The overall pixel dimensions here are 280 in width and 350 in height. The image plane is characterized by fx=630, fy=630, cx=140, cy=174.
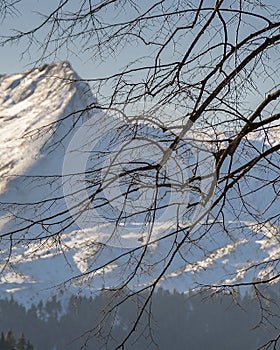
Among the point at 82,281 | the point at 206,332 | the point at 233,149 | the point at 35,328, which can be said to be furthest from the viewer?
the point at 206,332

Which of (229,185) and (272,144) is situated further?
(272,144)

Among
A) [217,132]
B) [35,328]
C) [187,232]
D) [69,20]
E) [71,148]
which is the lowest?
[187,232]

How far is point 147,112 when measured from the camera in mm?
2529

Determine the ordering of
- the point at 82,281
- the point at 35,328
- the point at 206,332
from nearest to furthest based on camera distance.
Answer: the point at 82,281 < the point at 35,328 < the point at 206,332

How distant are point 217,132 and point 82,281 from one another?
0.85 metres

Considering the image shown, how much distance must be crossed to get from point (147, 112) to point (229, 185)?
44 cm

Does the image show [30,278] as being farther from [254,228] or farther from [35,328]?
[254,228]

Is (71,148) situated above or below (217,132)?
above

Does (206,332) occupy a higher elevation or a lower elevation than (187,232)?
higher

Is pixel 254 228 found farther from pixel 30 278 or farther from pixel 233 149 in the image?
pixel 30 278

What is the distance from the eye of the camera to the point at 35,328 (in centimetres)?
5562

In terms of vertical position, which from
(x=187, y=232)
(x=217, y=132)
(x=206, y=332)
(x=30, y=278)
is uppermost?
(x=30, y=278)

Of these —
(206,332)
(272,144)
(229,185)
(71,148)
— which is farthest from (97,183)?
(206,332)

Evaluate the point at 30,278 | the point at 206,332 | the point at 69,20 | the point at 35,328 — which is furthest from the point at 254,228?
the point at 30,278
